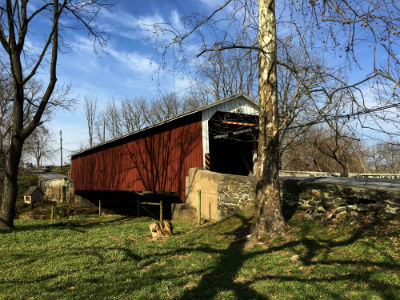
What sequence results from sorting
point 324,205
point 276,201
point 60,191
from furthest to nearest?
point 60,191 → point 324,205 → point 276,201

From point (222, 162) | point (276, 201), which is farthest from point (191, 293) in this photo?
point (222, 162)

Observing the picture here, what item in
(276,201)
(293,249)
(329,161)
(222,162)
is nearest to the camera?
(293,249)

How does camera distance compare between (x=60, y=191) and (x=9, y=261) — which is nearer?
(x=9, y=261)

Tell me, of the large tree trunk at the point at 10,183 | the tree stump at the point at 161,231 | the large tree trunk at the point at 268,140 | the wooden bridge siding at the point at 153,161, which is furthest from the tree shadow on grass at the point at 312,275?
the large tree trunk at the point at 10,183

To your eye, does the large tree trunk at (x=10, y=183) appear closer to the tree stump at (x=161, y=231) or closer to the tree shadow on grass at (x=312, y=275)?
the tree stump at (x=161, y=231)

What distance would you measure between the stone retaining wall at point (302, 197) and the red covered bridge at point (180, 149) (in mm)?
1075

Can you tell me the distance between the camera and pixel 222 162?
1553 cm

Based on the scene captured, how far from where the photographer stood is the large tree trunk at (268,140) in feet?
20.2

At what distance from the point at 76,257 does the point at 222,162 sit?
1007 cm

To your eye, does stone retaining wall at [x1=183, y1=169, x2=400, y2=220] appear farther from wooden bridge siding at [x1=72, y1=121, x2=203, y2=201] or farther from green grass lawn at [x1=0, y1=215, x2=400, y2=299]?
wooden bridge siding at [x1=72, y1=121, x2=203, y2=201]

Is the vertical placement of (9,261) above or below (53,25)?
below

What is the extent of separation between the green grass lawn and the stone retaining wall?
1.68ft

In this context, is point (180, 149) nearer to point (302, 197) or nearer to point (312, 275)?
point (302, 197)

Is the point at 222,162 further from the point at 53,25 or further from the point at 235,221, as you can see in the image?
the point at 53,25
